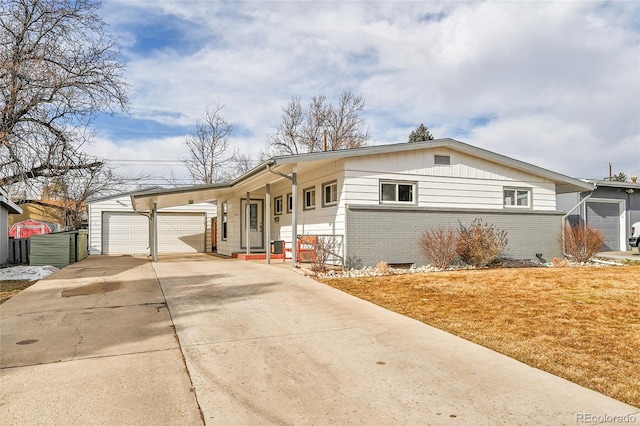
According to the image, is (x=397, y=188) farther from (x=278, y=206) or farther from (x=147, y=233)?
(x=147, y=233)

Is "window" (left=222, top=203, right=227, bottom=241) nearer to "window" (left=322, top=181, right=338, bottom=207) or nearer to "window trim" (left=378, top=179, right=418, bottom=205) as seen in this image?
"window" (left=322, top=181, right=338, bottom=207)

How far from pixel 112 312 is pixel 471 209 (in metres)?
10.1

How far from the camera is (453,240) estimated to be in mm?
11828

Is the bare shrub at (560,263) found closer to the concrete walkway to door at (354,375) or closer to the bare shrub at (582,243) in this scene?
the bare shrub at (582,243)

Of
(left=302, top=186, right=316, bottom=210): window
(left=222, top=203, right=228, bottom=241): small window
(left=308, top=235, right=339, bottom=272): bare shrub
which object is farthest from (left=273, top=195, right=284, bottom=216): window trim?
(left=308, top=235, right=339, bottom=272): bare shrub

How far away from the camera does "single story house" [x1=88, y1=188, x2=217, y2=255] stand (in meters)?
21.2

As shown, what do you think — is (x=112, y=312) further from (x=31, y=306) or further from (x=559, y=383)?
(x=559, y=383)

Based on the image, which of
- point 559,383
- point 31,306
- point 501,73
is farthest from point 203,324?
point 501,73

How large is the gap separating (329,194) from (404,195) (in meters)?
2.13

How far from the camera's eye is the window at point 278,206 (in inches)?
630

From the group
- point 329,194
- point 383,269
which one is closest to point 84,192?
point 329,194

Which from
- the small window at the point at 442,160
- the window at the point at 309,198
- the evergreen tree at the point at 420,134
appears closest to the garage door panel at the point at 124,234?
the window at the point at 309,198

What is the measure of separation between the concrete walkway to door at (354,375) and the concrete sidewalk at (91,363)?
25 cm

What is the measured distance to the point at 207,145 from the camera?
34.3 meters
